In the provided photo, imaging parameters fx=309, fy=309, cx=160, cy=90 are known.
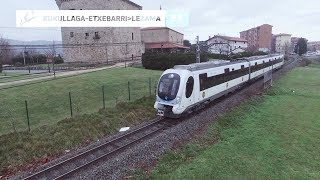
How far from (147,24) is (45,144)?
165 feet

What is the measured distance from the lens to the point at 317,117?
62.0 feet

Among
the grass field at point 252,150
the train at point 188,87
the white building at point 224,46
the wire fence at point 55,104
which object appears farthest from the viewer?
the white building at point 224,46

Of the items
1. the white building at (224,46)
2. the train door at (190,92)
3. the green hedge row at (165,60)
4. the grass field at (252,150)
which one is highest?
the white building at (224,46)

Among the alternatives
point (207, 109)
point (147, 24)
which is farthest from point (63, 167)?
point (147, 24)

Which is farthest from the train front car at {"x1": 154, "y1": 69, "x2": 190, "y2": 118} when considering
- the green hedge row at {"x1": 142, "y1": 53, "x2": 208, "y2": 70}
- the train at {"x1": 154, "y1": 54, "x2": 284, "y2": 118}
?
the green hedge row at {"x1": 142, "y1": 53, "x2": 208, "y2": 70}

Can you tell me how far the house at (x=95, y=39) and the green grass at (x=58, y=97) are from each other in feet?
77.0

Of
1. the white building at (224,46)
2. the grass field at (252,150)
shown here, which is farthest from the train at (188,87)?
the white building at (224,46)

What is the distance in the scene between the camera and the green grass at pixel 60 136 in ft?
39.4

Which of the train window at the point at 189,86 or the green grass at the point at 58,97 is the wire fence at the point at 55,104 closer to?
the green grass at the point at 58,97

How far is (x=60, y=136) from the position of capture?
1389cm

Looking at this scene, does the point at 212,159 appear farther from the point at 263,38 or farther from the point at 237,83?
the point at 263,38

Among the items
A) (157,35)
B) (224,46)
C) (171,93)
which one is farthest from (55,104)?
(224,46)

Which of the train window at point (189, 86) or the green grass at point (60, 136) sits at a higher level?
the train window at point (189, 86)

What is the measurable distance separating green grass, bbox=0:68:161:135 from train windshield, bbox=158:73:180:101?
15.2 feet
